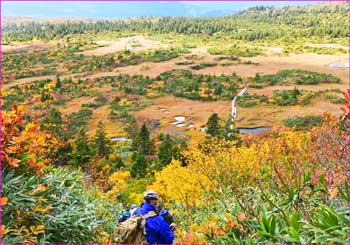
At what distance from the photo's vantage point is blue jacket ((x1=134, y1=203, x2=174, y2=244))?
173 inches

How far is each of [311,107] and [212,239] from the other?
44110mm

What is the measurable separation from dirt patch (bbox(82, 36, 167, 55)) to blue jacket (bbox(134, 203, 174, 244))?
82634 mm

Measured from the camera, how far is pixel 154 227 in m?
4.41

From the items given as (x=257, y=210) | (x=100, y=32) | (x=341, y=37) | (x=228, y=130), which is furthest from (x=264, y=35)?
(x=257, y=210)

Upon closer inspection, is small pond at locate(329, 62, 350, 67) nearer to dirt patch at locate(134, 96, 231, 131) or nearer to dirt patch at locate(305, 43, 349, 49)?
dirt patch at locate(305, 43, 349, 49)

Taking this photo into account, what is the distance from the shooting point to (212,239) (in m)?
4.12

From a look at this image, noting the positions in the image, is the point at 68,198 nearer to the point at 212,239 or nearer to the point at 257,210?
the point at 212,239

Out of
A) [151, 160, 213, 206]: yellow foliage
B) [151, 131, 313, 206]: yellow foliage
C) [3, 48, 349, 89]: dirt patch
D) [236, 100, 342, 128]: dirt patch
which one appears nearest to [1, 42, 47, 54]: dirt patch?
[3, 48, 349, 89]: dirt patch

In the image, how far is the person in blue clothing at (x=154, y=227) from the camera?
4.39m

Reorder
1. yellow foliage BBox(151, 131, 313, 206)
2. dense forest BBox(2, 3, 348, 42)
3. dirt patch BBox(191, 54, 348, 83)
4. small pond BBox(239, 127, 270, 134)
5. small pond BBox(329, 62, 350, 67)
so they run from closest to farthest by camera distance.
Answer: yellow foliage BBox(151, 131, 313, 206)
small pond BBox(239, 127, 270, 134)
dirt patch BBox(191, 54, 348, 83)
small pond BBox(329, 62, 350, 67)
dense forest BBox(2, 3, 348, 42)

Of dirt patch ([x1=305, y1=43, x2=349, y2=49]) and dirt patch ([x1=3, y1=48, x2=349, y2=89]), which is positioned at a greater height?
dirt patch ([x1=305, y1=43, x2=349, y2=49])

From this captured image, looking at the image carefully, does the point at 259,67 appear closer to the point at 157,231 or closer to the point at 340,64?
the point at 340,64

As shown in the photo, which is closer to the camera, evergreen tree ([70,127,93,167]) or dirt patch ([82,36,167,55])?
evergreen tree ([70,127,93,167])

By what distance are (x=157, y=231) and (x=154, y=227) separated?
0.17 ft
